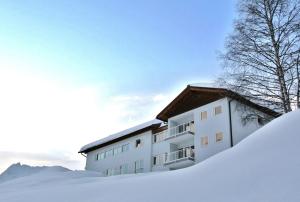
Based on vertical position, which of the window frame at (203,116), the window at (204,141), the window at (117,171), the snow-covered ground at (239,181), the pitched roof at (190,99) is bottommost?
the snow-covered ground at (239,181)

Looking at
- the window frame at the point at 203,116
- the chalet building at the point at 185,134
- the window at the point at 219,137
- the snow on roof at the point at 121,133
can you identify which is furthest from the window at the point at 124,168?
the window at the point at 219,137

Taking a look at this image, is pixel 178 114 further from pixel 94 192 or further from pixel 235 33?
pixel 94 192

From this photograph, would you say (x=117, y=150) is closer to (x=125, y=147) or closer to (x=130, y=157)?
(x=125, y=147)

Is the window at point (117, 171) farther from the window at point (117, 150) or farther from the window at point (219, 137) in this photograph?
the window at point (219, 137)

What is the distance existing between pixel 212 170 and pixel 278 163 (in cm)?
193

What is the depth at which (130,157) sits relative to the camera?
37562mm

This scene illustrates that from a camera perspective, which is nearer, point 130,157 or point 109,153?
point 130,157

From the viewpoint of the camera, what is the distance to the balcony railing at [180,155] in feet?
99.3

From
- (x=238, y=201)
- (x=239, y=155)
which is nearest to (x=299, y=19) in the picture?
(x=239, y=155)

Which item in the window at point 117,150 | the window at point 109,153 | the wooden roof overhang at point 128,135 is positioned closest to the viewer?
the wooden roof overhang at point 128,135

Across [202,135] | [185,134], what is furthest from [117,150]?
[202,135]

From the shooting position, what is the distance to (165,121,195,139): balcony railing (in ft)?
103

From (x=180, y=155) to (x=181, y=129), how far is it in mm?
2598

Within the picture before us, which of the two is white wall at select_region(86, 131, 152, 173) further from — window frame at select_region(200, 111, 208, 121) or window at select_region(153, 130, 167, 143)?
window frame at select_region(200, 111, 208, 121)
